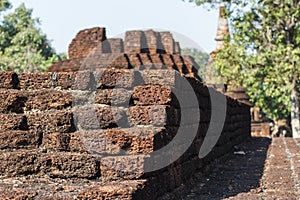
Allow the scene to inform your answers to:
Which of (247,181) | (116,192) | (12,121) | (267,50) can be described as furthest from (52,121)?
(267,50)

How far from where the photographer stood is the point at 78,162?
2752mm

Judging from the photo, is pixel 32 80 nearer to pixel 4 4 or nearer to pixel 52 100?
pixel 52 100

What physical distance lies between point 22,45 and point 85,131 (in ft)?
94.6

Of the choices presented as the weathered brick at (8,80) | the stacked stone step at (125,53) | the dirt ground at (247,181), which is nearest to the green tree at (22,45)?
the stacked stone step at (125,53)

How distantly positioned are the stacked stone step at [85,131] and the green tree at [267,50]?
10164 millimetres

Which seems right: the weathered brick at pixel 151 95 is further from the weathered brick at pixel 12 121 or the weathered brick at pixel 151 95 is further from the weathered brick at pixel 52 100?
the weathered brick at pixel 12 121

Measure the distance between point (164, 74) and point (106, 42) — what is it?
10932 millimetres

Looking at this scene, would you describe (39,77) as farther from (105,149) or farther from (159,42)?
(159,42)

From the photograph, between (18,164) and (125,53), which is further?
(125,53)

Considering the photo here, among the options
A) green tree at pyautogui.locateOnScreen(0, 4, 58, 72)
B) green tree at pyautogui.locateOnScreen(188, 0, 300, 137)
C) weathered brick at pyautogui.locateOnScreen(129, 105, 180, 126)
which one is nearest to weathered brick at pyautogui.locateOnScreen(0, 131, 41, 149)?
weathered brick at pyautogui.locateOnScreen(129, 105, 180, 126)

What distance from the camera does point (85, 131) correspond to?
2.80 meters

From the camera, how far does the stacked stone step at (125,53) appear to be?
36.6ft

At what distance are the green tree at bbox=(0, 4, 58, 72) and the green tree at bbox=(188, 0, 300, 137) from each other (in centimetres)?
1090

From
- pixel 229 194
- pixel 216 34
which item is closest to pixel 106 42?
pixel 216 34
